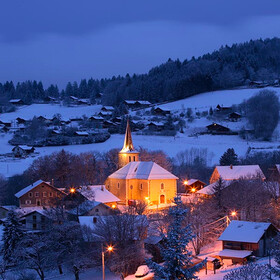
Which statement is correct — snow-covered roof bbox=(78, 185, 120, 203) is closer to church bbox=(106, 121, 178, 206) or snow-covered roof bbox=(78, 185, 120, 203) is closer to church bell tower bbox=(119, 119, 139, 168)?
church bbox=(106, 121, 178, 206)

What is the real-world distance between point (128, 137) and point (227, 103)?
46607 mm

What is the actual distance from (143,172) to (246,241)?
2207cm

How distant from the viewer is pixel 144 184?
153 ft

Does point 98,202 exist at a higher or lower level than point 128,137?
lower

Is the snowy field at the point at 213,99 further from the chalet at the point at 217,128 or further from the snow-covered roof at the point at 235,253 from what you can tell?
the snow-covered roof at the point at 235,253

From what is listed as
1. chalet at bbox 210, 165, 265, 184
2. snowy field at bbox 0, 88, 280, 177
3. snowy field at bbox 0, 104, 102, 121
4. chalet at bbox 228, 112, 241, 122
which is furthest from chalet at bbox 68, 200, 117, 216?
snowy field at bbox 0, 104, 102, 121

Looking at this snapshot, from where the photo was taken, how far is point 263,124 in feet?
236

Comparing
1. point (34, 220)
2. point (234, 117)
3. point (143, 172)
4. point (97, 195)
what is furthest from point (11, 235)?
point (234, 117)

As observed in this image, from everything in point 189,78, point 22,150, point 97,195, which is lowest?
point 97,195

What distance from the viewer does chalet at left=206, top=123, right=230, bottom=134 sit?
74.6 meters

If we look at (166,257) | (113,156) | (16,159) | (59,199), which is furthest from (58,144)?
(166,257)

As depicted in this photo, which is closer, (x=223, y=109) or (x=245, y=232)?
(x=245, y=232)

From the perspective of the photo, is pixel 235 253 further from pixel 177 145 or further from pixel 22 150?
pixel 22 150

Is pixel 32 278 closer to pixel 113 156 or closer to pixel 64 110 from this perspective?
pixel 113 156
